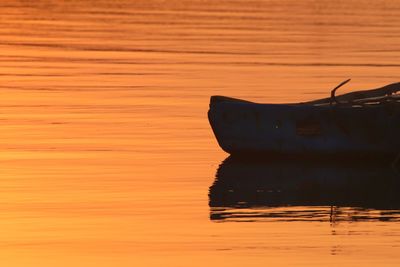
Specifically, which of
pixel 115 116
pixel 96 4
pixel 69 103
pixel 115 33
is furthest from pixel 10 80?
pixel 96 4

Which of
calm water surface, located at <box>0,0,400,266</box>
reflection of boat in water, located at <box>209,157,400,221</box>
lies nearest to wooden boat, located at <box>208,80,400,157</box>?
reflection of boat in water, located at <box>209,157,400,221</box>

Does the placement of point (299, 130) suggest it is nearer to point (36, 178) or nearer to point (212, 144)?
point (212, 144)

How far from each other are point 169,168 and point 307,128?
7.61 feet

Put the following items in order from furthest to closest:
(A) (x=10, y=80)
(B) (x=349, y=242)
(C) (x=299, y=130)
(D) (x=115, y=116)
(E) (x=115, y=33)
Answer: (E) (x=115, y=33), (A) (x=10, y=80), (D) (x=115, y=116), (C) (x=299, y=130), (B) (x=349, y=242)

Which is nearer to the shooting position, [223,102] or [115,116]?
[223,102]

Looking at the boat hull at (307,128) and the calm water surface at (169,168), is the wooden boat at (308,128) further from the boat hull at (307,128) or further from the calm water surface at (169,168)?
the calm water surface at (169,168)

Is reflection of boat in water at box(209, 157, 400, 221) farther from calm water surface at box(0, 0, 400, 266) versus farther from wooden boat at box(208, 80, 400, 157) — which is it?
wooden boat at box(208, 80, 400, 157)

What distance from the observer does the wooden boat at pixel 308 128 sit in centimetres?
2380

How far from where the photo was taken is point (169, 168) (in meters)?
22.7

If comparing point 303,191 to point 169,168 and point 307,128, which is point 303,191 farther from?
point 307,128

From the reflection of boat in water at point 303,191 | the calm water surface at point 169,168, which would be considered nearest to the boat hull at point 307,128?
the reflection of boat in water at point 303,191

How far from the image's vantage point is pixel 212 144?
25.5 meters

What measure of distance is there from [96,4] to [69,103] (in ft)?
147

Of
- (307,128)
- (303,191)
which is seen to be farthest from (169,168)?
(307,128)
